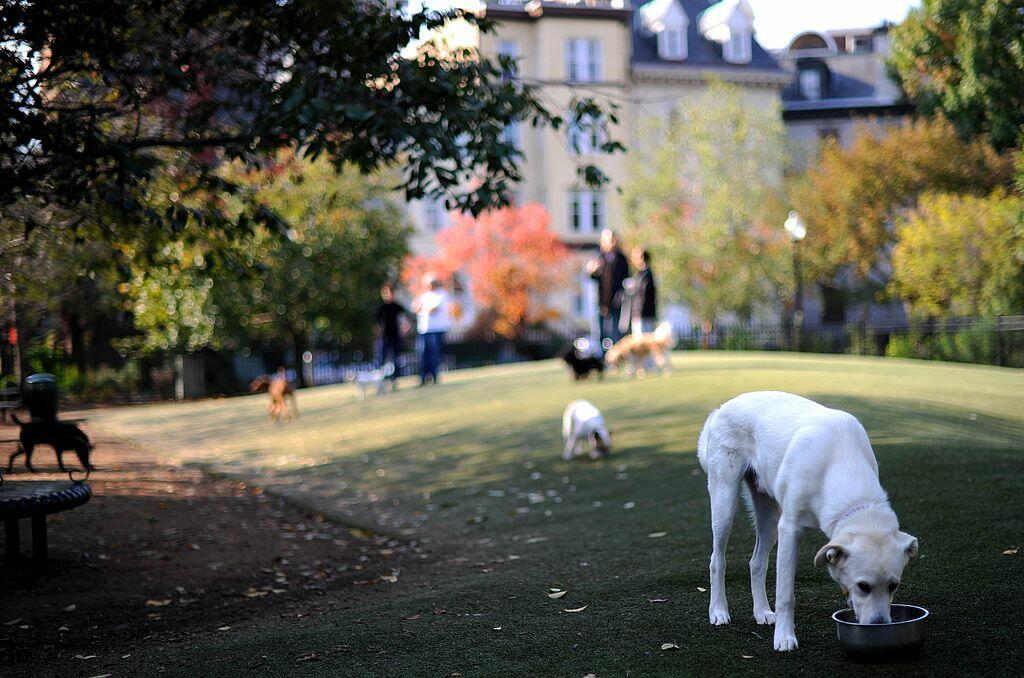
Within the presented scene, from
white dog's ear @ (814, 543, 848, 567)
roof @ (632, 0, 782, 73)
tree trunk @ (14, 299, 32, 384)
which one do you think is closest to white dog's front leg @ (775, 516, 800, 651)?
white dog's ear @ (814, 543, 848, 567)

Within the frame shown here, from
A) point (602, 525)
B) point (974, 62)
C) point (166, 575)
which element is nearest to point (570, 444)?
point (602, 525)

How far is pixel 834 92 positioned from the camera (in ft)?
161

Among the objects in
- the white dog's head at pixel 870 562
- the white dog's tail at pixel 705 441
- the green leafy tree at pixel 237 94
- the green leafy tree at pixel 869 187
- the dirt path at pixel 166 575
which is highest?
the green leafy tree at pixel 869 187

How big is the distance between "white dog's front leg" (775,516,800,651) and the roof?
43.7 m

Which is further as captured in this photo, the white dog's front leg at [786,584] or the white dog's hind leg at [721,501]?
the white dog's hind leg at [721,501]

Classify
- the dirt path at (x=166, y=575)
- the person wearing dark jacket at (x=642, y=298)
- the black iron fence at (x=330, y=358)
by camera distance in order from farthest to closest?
the black iron fence at (x=330, y=358)
the person wearing dark jacket at (x=642, y=298)
the dirt path at (x=166, y=575)

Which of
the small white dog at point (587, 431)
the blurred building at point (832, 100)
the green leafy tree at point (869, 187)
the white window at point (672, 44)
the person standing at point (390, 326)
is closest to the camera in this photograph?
the small white dog at point (587, 431)

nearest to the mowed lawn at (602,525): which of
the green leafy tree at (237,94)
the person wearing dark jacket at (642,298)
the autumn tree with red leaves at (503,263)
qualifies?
the person wearing dark jacket at (642,298)

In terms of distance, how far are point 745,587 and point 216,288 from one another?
944 inches

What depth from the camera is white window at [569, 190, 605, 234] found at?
149ft

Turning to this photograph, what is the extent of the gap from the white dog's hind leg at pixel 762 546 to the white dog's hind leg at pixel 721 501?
0.53 ft

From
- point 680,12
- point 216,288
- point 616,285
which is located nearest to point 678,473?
point 616,285

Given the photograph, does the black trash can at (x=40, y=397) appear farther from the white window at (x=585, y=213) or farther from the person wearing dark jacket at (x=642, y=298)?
the white window at (x=585, y=213)

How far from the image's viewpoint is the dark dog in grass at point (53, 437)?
8539 mm
